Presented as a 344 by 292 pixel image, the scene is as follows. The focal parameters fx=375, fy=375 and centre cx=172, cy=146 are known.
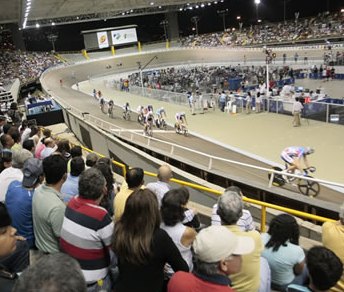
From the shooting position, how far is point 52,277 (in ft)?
5.19

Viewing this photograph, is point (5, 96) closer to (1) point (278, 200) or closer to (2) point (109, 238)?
(1) point (278, 200)

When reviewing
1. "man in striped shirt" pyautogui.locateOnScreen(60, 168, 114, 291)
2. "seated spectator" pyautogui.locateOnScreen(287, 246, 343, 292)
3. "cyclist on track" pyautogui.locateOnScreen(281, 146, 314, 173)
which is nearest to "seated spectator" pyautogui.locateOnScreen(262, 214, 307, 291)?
"seated spectator" pyautogui.locateOnScreen(287, 246, 343, 292)

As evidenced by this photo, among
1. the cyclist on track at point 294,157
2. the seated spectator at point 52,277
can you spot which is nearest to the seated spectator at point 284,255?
the seated spectator at point 52,277

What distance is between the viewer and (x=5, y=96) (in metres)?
28.4

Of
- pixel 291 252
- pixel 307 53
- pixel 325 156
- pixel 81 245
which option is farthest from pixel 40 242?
pixel 307 53

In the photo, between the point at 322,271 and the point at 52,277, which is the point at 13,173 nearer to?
the point at 52,277

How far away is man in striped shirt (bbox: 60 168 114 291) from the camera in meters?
3.18

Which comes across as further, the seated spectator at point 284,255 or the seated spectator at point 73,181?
the seated spectator at point 73,181

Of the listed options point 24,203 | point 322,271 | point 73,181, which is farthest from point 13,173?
point 322,271

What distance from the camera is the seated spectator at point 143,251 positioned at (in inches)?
110

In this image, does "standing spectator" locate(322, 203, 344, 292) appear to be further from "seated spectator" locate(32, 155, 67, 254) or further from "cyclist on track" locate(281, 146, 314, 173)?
"cyclist on track" locate(281, 146, 314, 173)

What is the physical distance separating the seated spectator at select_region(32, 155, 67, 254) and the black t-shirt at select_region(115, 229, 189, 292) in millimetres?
1083

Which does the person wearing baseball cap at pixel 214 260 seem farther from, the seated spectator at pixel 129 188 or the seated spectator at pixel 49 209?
the seated spectator at pixel 129 188

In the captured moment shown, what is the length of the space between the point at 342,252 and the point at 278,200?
5.73 metres
